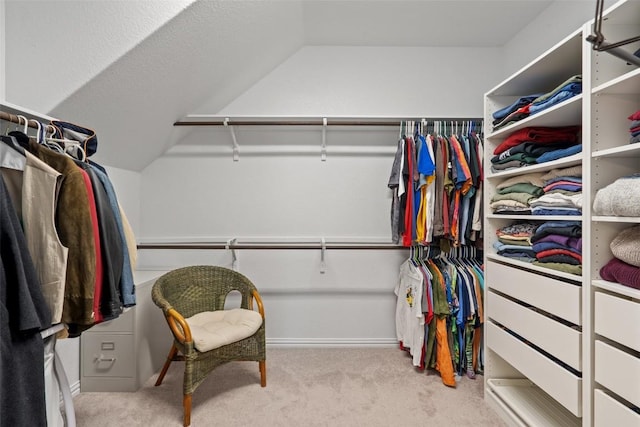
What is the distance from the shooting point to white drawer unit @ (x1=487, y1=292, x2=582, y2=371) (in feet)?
4.33

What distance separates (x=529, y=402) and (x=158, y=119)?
2.92 m

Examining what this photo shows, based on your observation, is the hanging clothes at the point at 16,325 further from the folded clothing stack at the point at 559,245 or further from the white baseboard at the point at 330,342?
the folded clothing stack at the point at 559,245

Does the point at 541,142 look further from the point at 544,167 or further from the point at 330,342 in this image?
the point at 330,342

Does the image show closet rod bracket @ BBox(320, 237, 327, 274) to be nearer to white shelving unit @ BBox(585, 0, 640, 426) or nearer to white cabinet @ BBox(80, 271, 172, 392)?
white cabinet @ BBox(80, 271, 172, 392)

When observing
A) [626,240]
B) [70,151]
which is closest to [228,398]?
[70,151]

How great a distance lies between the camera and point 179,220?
2.67 metres

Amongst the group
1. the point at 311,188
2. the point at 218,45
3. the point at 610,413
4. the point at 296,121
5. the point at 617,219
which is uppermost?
the point at 218,45

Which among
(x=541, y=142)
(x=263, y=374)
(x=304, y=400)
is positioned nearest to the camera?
(x=541, y=142)

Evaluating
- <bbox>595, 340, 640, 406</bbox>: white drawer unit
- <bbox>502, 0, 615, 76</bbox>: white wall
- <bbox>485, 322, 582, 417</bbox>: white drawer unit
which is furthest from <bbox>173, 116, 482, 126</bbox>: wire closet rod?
<bbox>595, 340, 640, 406</bbox>: white drawer unit

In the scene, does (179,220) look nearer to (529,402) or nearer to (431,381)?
(431,381)

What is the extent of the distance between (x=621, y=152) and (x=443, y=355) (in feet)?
5.04

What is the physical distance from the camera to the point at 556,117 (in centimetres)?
155

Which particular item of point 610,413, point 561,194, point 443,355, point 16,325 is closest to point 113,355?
point 16,325

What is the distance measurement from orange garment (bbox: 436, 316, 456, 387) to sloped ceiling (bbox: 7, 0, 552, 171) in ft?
7.05
